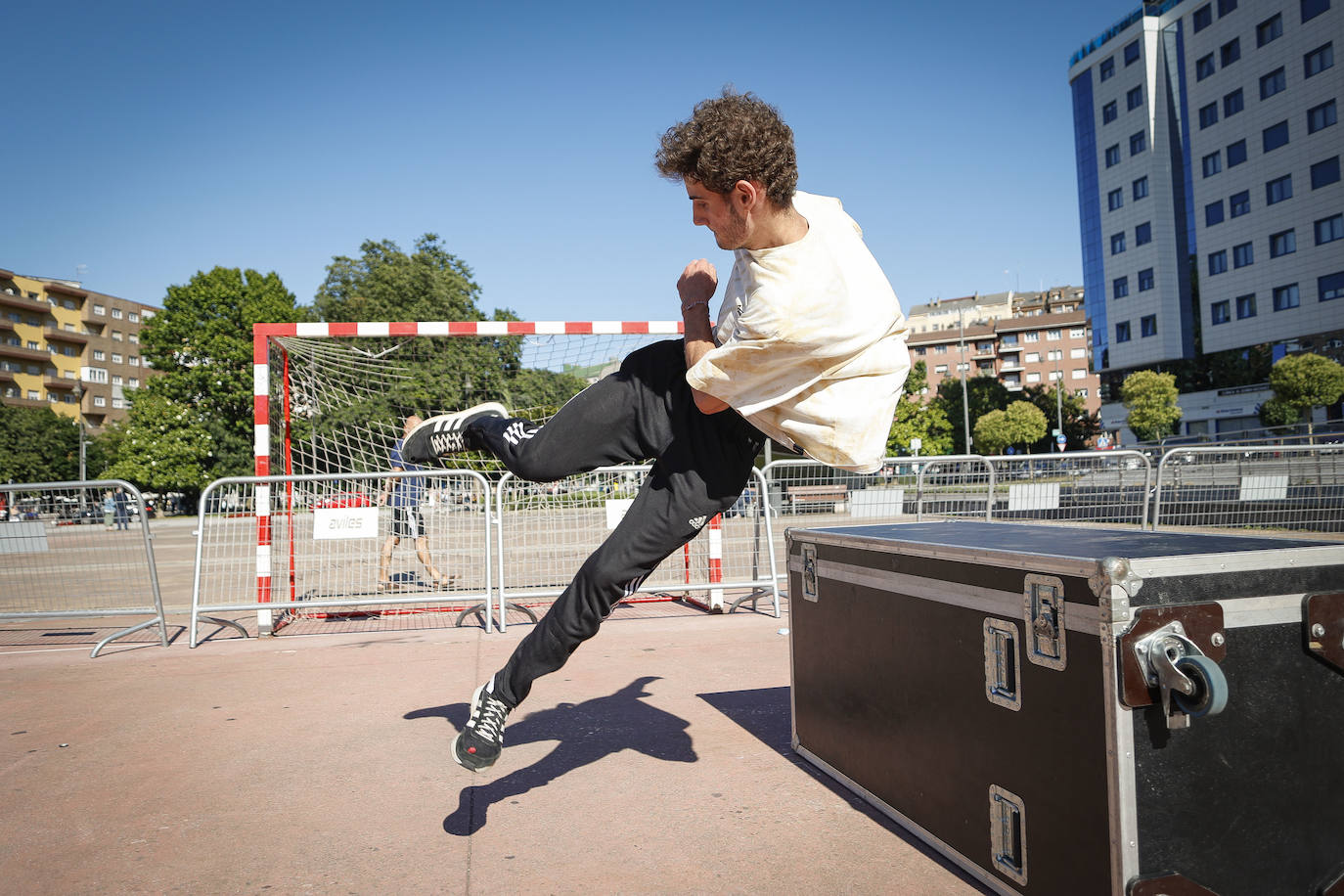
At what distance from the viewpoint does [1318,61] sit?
143 ft

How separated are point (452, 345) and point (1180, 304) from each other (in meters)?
59.9

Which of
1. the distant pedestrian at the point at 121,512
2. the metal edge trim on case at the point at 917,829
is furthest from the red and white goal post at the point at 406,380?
the metal edge trim on case at the point at 917,829

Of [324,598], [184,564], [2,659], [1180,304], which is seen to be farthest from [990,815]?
[1180,304]

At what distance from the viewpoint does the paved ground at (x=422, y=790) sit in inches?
101

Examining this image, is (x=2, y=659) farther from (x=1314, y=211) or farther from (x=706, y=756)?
(x=1314, y=211)

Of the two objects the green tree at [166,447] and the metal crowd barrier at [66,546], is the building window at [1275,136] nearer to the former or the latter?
the metal crowd barrier at [66,546]

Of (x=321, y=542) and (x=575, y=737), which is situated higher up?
(x=321, y=542)

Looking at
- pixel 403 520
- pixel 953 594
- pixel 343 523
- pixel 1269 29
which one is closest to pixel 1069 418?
pixel 1269 29

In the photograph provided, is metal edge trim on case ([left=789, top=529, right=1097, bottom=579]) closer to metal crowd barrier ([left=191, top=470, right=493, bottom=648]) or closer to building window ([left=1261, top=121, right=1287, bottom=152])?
metal crowd barrier ([left=191, top=470, right=493, bottom=648])

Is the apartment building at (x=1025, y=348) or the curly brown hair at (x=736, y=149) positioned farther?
the apartment building at (x=1025, y=348)

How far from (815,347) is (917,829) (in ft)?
5.28

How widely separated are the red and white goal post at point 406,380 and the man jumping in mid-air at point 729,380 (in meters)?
5.52

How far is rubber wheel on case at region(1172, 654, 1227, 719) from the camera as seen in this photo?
1790 mm

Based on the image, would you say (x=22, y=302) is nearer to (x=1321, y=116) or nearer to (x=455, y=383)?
(x=455, y=383)
